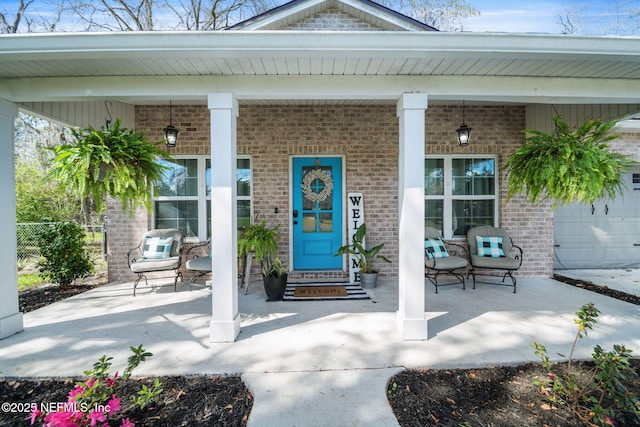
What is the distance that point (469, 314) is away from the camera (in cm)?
355

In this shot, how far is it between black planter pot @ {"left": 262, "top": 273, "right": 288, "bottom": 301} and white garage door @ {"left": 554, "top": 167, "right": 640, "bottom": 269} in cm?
528

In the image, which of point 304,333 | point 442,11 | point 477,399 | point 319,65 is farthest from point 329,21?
point 477,399

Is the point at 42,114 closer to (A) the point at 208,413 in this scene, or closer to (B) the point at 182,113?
(B) the point at 182,113

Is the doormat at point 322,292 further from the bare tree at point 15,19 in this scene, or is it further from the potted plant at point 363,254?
the bare tree at point 15,19

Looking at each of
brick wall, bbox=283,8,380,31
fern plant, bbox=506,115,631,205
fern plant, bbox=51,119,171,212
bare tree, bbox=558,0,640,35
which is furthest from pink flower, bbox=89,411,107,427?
bare tree, bbox=558,0,640,35

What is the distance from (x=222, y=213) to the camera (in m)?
2.88

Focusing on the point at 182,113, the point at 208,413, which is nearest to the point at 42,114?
the point at 182,113

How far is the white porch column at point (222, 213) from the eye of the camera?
2.87 meters

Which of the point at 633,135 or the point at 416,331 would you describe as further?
the point at 633,135

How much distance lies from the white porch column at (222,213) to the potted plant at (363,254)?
209 cm

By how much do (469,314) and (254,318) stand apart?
8.04 feet

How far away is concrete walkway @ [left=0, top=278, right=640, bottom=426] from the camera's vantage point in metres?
2.14

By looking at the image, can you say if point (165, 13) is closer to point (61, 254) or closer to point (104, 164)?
point (61, 254)

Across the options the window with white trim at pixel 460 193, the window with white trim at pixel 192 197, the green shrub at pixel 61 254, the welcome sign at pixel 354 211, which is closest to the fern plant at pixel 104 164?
the window with white trim at pixel 192 197
